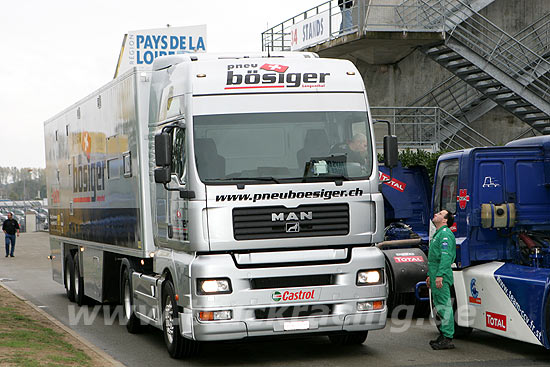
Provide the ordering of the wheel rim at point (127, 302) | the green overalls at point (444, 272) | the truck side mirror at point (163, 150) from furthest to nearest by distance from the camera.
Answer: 1. the wheel rim at point (127, 302)
2. the green overalls at point (444, 272)
3. the truck side mirror at point (163, 150)

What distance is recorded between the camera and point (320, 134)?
37.3 feet

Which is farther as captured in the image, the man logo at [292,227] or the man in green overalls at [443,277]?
the man in green overalls at [443,277]

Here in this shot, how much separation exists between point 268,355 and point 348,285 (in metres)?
1.69

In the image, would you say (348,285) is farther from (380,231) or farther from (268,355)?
(268,355)

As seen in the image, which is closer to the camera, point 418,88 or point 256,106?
point 256,106

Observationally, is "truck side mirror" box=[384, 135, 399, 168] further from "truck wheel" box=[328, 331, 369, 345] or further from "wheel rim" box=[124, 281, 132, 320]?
"wheel rim" box=[124, 281, 132, 320]

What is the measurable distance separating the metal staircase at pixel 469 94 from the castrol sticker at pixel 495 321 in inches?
734

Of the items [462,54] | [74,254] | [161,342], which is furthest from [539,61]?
[161,342]

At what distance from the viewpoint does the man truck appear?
35.6 feet

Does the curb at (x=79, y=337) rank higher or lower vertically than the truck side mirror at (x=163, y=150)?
lower

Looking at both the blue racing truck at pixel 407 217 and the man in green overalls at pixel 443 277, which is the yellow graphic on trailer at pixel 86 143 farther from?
the man in green overalls at pixel 443 277

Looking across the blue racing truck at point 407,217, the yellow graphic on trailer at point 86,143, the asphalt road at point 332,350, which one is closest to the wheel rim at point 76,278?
the asphalt road at point 332,350

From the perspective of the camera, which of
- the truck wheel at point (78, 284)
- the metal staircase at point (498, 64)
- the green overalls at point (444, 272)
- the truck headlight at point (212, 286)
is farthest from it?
the metal staircase at point (498, 64)

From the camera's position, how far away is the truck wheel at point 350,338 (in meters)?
12.4
